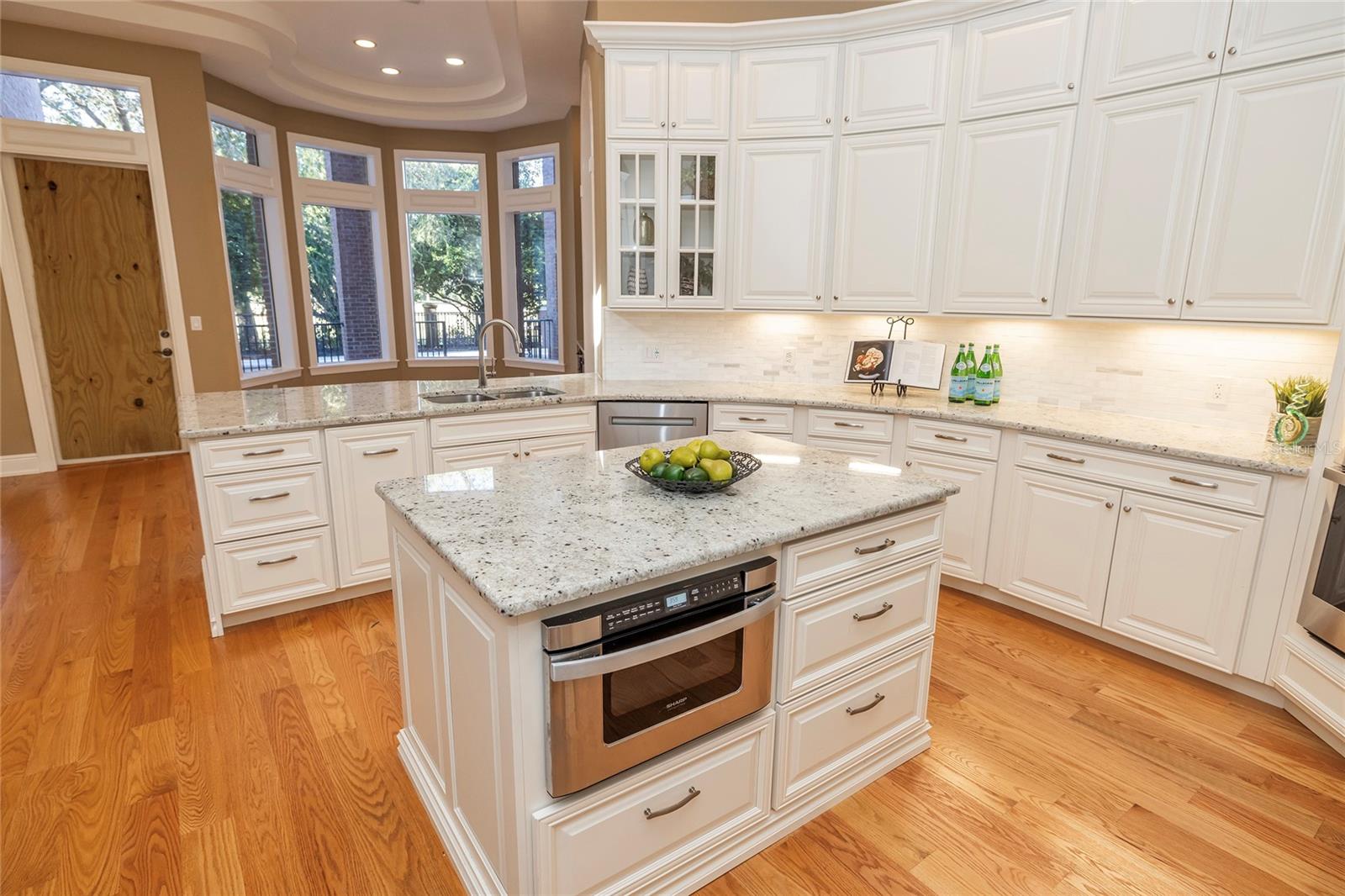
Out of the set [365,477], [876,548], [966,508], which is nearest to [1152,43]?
[966,508]

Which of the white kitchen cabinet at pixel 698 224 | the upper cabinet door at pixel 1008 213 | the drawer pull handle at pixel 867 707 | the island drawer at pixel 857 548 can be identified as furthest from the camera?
the white kitchen cabinet at pixel 698 224

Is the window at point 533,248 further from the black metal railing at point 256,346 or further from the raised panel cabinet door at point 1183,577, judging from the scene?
the raised panel cabinet door at point 1183,577

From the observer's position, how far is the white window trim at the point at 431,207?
24.2ft

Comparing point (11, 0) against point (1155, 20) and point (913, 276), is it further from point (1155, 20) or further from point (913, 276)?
point (1155, 20)

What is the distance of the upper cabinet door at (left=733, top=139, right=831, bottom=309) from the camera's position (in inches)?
146

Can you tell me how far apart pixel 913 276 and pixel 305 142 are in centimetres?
626

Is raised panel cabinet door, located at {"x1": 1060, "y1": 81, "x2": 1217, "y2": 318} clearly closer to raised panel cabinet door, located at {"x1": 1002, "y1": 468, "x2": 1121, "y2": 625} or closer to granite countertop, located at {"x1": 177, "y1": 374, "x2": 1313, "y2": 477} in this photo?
granite countertop, located at {"x1": 177, "y1": 374, "x2": 1313, "y2": 477}

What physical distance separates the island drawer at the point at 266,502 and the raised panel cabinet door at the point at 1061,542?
311 centimetres

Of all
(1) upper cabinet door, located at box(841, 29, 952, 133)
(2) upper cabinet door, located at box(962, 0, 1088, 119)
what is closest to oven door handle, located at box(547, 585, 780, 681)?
(2) upper cabinet door, located at box(962, 0, 1088, 119)

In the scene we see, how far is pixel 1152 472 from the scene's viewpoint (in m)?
2.56

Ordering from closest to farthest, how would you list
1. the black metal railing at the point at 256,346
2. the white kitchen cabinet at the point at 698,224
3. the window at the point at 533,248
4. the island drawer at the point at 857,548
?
the island drawer at the point at 857,548 < the white kitchen cabinet at the point at 698,224 < the black metal railing at the point at 256,346 < the window at the point at 533,248

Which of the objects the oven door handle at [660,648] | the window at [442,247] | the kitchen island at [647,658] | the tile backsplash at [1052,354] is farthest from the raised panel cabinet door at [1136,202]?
the window at [442,247]

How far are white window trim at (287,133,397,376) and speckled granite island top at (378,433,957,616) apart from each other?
5.97 metres

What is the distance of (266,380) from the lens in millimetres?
6410
